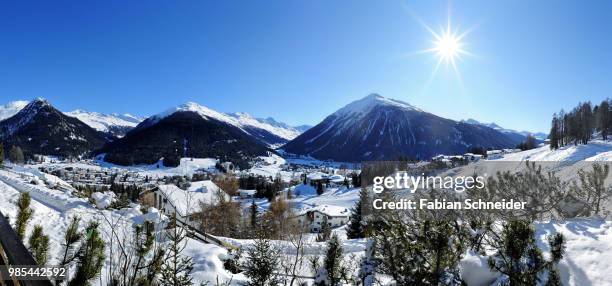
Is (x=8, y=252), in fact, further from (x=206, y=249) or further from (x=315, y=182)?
(x=315, y=182)

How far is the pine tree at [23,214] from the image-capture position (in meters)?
4.80

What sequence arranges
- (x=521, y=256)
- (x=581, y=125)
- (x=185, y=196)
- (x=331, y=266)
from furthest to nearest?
(x=581, y=125)
(x=185, y=196)
(x=331, y=266)
(x=521, y=256)

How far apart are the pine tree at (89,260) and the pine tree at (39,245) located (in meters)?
0.51

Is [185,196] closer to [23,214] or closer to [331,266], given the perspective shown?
[331,266]

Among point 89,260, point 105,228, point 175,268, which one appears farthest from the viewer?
point 105,228

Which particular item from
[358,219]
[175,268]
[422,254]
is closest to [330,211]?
[358,219]

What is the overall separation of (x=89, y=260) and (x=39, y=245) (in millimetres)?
978

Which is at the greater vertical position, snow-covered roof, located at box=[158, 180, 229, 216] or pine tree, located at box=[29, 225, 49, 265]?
pine tree, located at box=[29, 225, 49, 265]

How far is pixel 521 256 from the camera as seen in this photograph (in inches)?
220

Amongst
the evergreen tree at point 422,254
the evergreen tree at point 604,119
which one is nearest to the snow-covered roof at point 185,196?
the evergreen tree at point 422,254

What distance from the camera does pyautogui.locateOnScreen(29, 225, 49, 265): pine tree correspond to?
190 inches

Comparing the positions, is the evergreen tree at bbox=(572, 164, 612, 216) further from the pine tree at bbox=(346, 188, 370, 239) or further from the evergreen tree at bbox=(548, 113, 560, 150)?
the evergreen tree at bbox=(548, 113, 560, 150)

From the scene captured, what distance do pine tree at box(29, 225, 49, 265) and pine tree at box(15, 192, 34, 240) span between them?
15cm

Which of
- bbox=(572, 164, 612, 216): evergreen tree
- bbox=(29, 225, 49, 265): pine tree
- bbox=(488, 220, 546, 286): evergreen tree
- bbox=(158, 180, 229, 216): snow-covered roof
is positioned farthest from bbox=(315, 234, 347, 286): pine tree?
bbox=(158, 180, 229, 216): snow-covered roof
